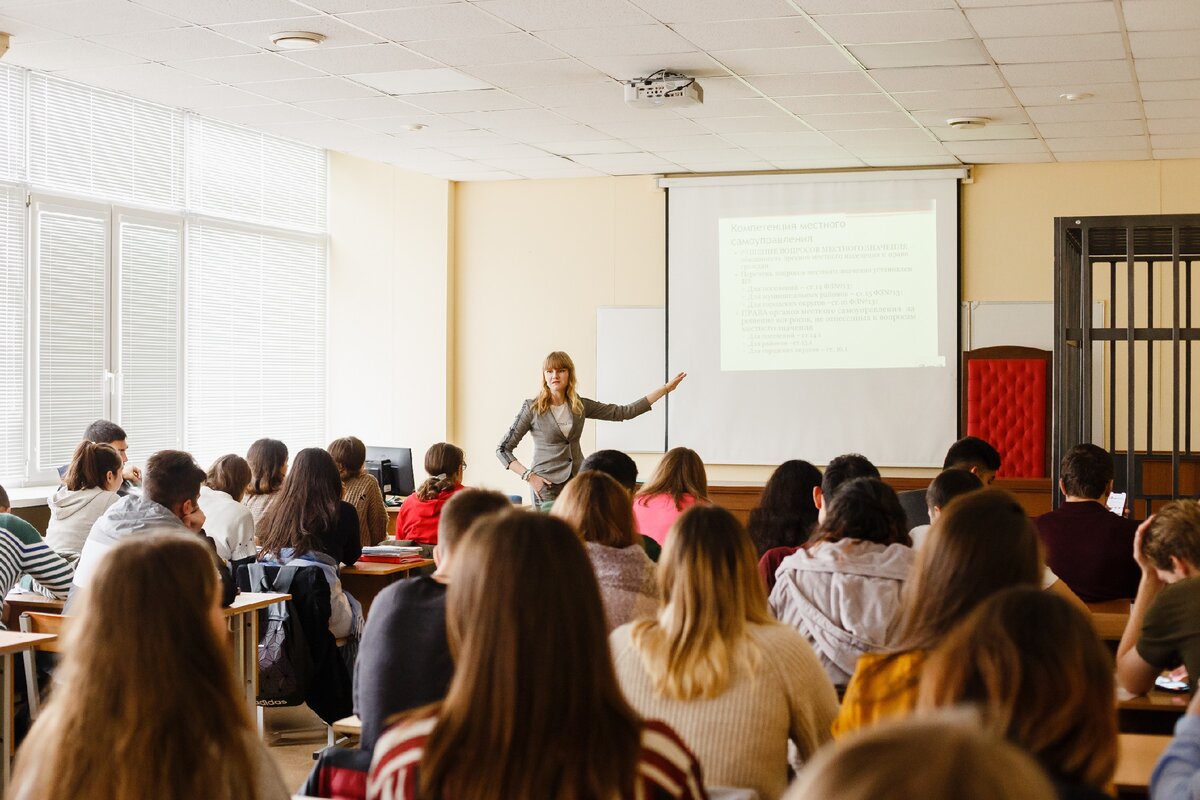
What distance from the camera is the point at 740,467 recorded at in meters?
9.55

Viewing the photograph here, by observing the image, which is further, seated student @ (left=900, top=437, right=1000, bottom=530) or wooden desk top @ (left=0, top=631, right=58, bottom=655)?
seated student @ (left=900, top=437, right=1000, bottom=530)

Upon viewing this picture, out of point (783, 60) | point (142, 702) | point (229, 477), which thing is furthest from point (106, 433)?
point (142, 702)

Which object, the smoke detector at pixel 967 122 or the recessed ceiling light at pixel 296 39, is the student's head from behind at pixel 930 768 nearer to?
the recessed ceiling light at pixel 296 39

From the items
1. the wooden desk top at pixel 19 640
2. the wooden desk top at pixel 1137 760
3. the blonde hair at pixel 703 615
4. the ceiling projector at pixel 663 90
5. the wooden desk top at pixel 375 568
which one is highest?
the ceiling projector at pixel 663 90

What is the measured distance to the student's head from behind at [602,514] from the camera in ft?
11.0

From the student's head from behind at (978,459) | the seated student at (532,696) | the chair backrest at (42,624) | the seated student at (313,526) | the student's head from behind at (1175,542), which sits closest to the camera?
the seated student at (532,696)

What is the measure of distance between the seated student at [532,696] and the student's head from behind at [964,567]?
742mm

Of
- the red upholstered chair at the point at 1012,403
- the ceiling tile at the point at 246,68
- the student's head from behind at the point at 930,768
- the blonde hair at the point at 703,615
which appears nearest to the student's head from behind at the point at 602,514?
the blonde hair at the point at 703,615

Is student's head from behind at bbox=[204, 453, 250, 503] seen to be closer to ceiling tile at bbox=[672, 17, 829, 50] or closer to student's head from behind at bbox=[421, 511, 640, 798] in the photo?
ceiling tile at bbox=[672, 17, 829, 50]

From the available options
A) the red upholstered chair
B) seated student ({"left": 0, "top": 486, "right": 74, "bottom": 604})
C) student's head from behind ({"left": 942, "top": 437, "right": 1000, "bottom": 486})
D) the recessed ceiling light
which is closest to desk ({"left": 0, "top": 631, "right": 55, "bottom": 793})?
seated student ({"left": 0, "top": 486, "right": 74, "bottom": 604})

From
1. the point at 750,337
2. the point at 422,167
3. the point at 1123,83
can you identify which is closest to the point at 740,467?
the point at 750,337

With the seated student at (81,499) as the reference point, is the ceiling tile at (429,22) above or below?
above

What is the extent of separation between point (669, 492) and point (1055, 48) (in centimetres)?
294

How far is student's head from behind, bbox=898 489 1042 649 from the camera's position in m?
2.16
